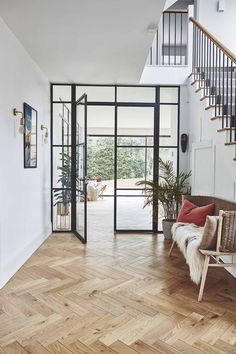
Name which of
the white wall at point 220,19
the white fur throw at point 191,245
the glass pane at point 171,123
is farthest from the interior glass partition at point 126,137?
the white fur throw at point 191,245

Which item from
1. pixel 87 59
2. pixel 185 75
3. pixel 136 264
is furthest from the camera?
pixel 185 75

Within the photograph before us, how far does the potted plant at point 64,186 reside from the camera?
522 centimetres

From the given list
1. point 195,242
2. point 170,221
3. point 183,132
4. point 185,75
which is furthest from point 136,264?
point 185,75

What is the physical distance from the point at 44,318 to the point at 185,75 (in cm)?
439

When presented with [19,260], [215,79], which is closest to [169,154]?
[215,79]

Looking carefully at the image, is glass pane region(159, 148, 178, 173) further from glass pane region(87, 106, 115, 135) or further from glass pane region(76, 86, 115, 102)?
glass pane region(87, 106, 115, 135)

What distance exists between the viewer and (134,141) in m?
5.32

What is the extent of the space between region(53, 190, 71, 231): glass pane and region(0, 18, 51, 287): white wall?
27.4 inches

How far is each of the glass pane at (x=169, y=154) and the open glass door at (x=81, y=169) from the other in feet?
4.80

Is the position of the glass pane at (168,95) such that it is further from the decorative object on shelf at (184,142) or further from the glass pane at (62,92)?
the glass pane at (62,92)

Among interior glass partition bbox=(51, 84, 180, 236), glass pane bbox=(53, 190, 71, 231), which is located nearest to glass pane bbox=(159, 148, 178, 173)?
interior glass partition bbox=(51, 84, 180, 236)

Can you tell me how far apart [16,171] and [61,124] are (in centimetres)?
210

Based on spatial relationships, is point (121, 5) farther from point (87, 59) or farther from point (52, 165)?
point (52, 165)

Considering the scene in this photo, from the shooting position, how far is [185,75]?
512cm
